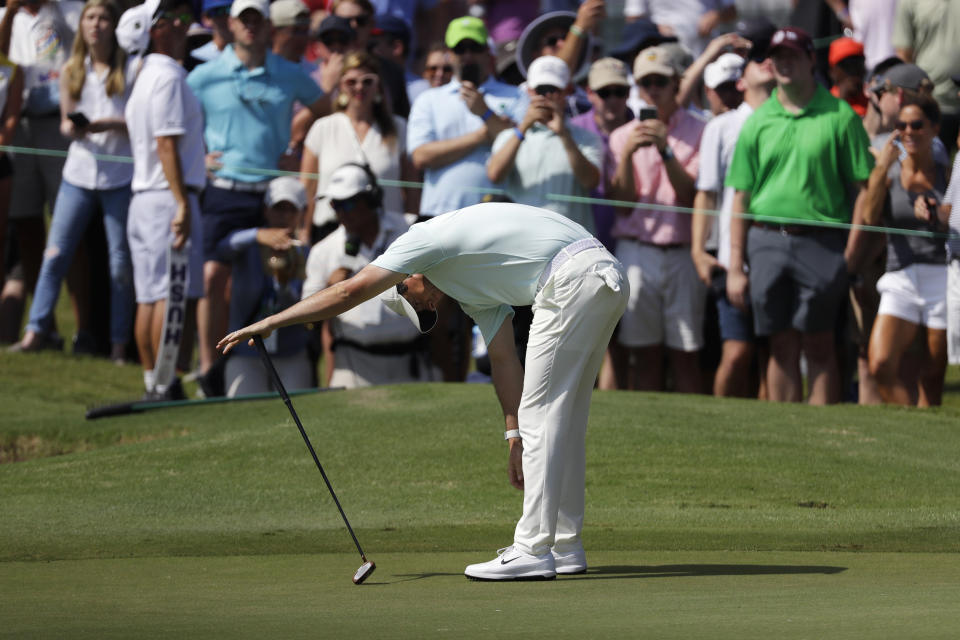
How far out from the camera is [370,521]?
26.4 ft

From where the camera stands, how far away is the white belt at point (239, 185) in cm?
1197

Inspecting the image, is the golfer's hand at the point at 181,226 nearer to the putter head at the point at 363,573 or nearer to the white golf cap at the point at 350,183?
the white golf cap at the point at 350,183

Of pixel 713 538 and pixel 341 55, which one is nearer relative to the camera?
pixel 713 538

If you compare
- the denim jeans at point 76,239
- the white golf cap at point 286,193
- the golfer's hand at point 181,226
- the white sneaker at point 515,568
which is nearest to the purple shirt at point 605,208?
the white golf cap at point 286,193

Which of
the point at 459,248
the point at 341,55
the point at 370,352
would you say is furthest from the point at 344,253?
the point at 459,248

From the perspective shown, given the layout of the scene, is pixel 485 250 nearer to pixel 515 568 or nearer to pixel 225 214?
pixel 515 568

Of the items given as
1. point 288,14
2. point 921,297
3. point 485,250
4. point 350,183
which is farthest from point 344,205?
point 485,250

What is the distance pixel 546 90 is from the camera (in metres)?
10.9

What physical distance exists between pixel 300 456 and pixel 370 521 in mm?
1633

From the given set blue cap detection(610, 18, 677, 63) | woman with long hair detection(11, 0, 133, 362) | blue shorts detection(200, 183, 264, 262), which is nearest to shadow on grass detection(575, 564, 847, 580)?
blue shorts detection(200, 183, 264, 262)

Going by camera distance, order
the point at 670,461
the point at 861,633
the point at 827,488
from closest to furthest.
→ the point at 861,633 < the point at 827,488 < the point at 670,461

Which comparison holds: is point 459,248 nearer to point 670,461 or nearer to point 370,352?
point 670,461

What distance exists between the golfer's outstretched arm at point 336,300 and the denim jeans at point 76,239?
21.5ft

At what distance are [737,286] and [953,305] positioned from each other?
4.51 feet
